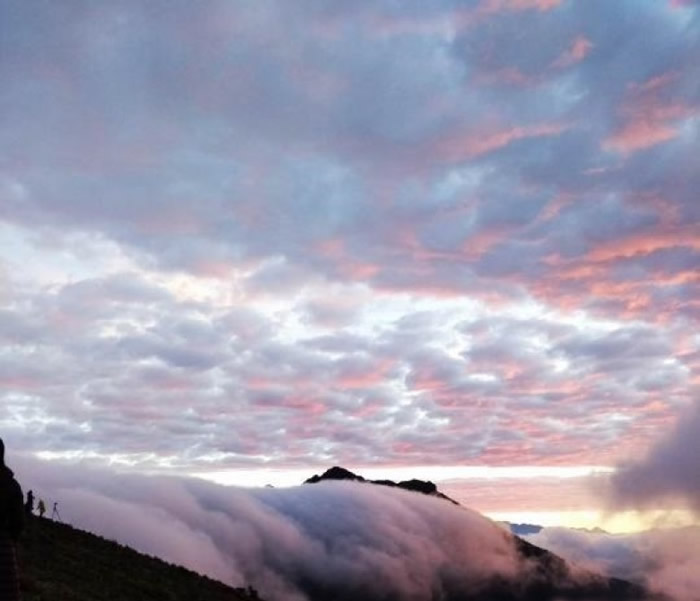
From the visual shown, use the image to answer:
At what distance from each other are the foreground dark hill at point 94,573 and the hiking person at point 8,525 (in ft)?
49.6

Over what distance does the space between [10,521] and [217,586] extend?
51009 millimetres

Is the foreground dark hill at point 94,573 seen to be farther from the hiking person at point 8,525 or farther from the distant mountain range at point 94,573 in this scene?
the hiking person at point 8,525

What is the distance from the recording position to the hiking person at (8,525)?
100 feet

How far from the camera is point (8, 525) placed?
102ft

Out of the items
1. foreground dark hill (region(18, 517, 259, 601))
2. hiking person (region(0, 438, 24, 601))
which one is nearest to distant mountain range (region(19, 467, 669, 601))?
foreground dark hill (region(18, 517, 259, 601))

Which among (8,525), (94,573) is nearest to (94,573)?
(94,573)

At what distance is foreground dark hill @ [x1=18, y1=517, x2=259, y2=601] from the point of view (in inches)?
2105

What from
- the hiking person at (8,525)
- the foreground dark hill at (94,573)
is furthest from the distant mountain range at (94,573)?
the hiking person at (8,525)

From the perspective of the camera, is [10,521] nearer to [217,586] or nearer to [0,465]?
[0,465]

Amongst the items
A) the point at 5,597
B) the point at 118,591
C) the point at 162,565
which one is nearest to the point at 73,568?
the point at 118,591

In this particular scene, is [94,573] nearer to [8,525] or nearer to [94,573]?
[94,573]

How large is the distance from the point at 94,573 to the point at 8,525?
34.9 m

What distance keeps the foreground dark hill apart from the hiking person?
1511 centimetres

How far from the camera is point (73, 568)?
6222 centimetres
